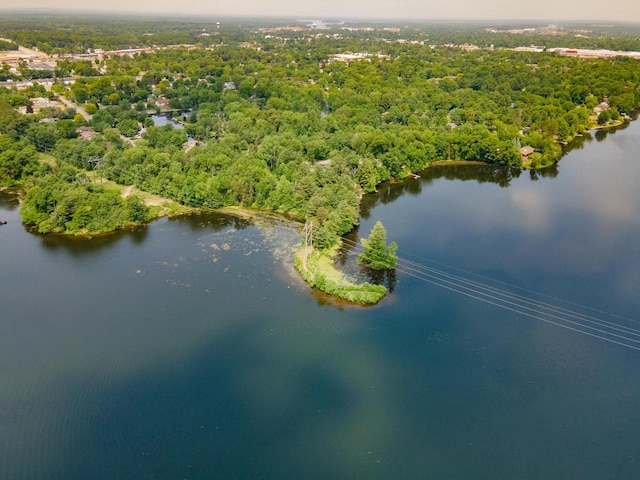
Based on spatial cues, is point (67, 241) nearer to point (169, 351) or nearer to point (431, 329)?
point (169, 351)

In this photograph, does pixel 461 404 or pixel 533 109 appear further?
pixel 533 109

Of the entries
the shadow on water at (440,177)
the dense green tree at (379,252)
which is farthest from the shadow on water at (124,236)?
the shadow on water at (440,177)

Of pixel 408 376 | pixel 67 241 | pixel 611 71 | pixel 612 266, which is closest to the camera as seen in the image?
pixel 408 376

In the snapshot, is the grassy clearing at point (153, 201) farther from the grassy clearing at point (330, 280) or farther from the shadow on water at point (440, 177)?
the shadow on water at point (440, 177)

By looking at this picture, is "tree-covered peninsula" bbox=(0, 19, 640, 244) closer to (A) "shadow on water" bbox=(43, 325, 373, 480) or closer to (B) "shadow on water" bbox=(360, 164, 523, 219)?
(B) "shadow on water" bbox=(360, 164, 523, 219)

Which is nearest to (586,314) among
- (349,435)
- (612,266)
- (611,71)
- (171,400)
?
(612,266)

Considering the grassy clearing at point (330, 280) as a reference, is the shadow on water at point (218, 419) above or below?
below

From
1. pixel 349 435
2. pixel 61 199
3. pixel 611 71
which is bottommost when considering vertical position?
pixel 349 435
